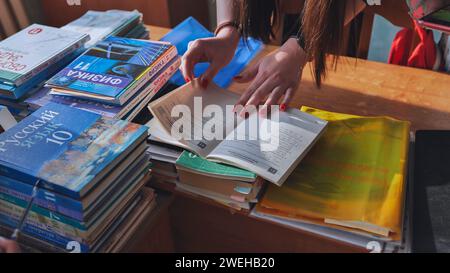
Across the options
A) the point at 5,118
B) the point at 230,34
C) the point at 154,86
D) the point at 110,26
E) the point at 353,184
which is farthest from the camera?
the point at 110,26

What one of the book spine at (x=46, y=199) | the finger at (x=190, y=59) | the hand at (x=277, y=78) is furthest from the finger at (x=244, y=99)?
the book spine at (x=46, y=199)

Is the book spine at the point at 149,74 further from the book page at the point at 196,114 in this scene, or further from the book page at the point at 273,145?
the book page at the point at 273,145

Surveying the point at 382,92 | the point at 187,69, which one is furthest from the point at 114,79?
the point at 382,92

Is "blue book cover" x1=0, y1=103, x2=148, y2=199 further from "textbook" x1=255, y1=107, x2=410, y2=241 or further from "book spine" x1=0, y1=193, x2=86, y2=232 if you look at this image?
"textbook" x1=255, y1=107, x2=410, y2=241

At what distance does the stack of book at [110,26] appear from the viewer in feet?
3.83

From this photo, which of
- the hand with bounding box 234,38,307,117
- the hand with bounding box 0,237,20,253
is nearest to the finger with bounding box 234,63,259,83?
the hand with bounding box 234,38,307,117

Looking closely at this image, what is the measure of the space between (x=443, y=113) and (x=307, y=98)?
0.31 metres

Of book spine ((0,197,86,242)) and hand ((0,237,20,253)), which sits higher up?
hand ((0,237,20,253))

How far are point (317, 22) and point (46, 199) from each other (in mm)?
592

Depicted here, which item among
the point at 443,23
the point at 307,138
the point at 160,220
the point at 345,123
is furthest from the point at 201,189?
the point at 443,23

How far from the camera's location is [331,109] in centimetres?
99

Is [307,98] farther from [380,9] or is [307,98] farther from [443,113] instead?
[380,9]

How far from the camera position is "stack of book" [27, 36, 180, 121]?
2.81 ft

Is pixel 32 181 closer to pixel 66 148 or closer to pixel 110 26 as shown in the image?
pixel 66 148
